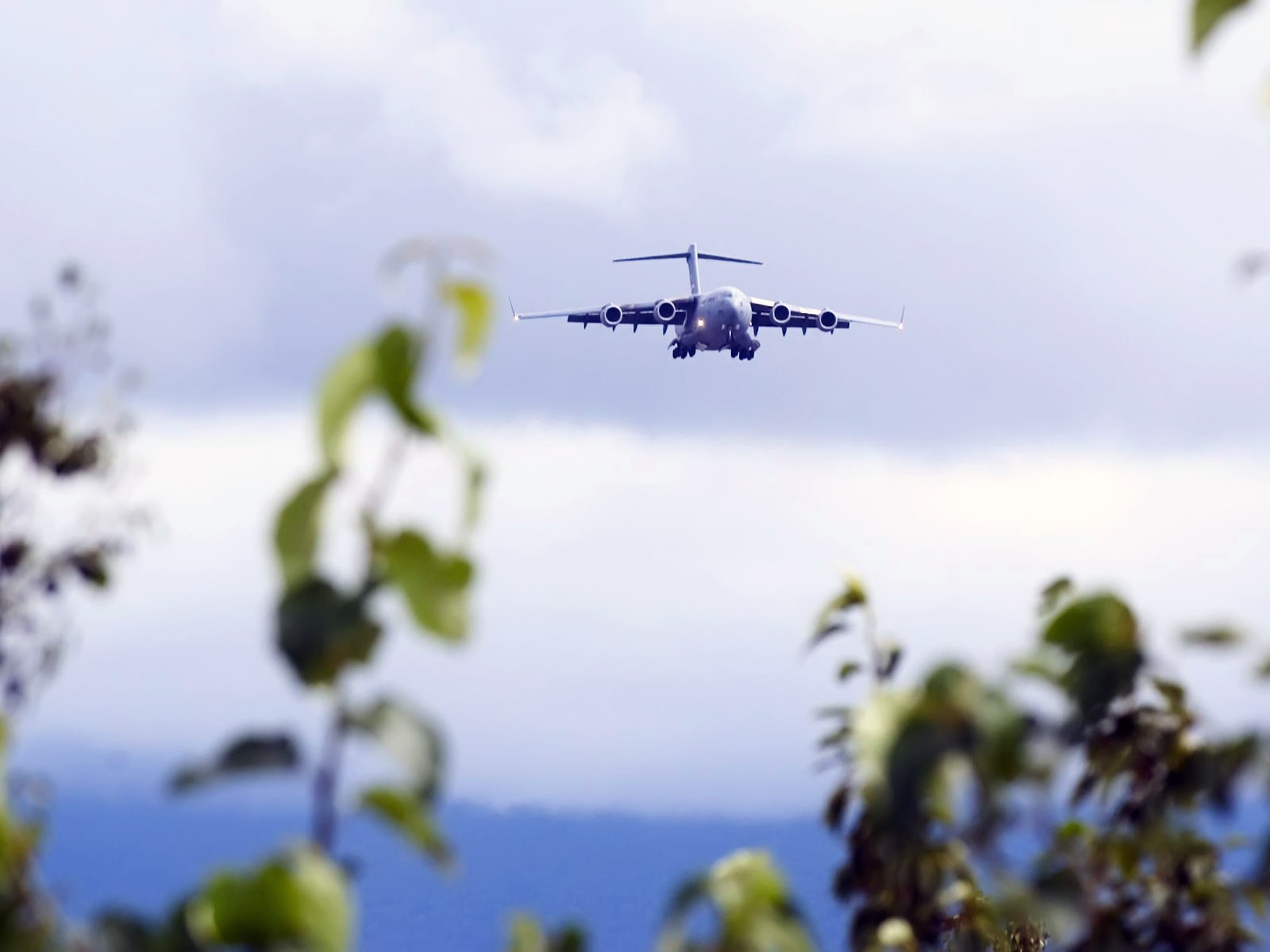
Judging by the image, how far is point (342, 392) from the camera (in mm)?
3064

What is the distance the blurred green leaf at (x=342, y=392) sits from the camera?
306cm

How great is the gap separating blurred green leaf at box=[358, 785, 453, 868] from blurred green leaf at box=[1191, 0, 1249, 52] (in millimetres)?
2230

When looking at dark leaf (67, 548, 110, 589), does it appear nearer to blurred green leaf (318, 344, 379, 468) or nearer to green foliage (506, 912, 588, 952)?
green foliage (506, 912, 588, 952)

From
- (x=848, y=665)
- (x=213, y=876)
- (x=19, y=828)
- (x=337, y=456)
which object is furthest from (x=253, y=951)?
(x=848, y=665)

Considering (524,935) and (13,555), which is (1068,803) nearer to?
(524,935)

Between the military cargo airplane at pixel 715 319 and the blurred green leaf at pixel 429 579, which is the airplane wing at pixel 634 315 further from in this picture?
the blurred green leaf at pixel 429 579

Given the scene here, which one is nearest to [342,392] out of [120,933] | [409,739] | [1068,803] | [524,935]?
[409,739]

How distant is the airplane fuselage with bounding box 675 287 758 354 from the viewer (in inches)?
3391

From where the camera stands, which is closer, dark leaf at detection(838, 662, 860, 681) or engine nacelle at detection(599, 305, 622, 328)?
dark leaf at detection(838, 662, 860, 681)

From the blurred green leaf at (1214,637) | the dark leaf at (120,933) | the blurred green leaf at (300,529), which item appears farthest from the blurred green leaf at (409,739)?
the blurred green leaf at (1214,637)

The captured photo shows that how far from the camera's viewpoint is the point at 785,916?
12.8ft

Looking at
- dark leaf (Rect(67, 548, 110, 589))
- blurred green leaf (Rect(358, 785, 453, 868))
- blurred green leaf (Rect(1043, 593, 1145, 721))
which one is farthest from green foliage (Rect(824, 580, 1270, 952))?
dark leaf (Rect(67, 548, 110, 589))

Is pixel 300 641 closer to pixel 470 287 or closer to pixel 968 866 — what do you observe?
pixel 470 287

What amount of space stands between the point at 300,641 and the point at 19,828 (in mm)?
699
